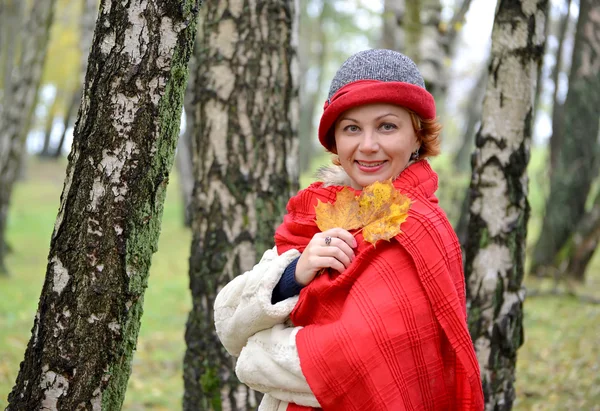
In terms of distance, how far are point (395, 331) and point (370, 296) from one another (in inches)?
5.2

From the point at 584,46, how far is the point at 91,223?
7.82 metres

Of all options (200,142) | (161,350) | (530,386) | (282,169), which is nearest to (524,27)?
(282,169)

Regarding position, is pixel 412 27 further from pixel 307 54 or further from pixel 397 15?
pixel 307 54

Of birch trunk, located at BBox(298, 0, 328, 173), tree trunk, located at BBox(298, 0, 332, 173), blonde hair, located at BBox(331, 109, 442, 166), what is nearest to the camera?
blonde hair, located at BBox(331, 109, 442, 166)

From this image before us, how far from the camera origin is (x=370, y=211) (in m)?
2.22

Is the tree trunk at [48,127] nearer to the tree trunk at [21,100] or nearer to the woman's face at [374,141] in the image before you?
the tree trunk at [21,100]

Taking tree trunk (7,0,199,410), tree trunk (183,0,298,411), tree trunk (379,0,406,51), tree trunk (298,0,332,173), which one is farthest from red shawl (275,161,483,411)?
tree trunk (298,0,332,173)

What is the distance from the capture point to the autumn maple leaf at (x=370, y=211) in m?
2.13

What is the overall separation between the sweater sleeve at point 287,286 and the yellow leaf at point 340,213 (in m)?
0.17

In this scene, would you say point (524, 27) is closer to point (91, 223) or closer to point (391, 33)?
point (91, 223)

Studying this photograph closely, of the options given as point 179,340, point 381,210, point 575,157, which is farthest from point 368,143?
point 575,157

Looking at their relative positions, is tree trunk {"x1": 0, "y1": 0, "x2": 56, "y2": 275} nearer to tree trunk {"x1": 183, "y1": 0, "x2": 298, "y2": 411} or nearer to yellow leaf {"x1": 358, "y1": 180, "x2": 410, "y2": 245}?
tree trunk {"x1": 183, "y1": 0, "x2": 298, "y2": 411}

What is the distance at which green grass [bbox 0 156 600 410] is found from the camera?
18.4 feet

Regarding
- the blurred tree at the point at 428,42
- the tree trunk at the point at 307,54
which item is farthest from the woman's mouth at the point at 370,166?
the tree trunk at the point at 307,54
